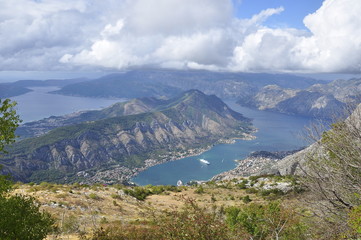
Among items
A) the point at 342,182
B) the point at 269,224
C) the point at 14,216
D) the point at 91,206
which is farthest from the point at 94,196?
the point at 342,182

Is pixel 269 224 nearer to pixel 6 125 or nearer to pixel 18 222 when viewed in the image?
pixel 18 222

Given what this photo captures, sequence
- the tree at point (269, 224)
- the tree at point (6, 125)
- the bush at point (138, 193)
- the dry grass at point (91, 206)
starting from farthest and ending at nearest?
the bush at point (138, 193) < the dry grass at point (91, 206) < the tree at point (269, 224) < the tree at point (6, 125)

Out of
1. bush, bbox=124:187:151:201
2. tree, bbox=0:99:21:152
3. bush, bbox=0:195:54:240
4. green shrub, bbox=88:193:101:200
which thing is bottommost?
bush, bbox=124:187:151:201

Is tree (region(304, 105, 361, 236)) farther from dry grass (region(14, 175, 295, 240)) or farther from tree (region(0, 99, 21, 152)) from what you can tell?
tree (region(0, 99, 21, 152))

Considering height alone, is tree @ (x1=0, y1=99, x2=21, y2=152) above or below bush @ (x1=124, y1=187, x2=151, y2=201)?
above

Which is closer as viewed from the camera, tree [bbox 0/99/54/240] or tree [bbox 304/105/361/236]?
tree [bbox 0/99/54/240]

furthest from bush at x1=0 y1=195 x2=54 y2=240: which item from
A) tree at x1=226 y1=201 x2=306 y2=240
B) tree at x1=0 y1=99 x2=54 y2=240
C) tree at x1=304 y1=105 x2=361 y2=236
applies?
tree at x1=304 y1=105 x2=361 y2=236

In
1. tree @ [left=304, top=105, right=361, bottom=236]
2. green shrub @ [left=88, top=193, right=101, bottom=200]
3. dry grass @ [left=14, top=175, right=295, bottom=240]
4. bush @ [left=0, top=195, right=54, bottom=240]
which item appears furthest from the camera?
green shrub @ [left=88, top=193, right=101, bottom=200]

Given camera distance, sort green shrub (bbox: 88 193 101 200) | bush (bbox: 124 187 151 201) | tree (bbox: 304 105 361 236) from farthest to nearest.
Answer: bush (bbox: 124 187 151 201), green shrub (bbox: 88 193 101 200), tree (bbox: 304 105 361 236)

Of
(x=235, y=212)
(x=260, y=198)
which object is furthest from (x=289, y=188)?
(x=235, y=212)

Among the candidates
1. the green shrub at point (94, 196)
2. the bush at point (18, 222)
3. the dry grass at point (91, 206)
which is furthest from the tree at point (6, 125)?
the green shrub at point (94, 196)

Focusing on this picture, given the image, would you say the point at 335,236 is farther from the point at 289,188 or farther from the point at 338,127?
the point at 289,188

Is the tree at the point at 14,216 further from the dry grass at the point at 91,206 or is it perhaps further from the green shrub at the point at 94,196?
the green shrub at the point at 94,196
